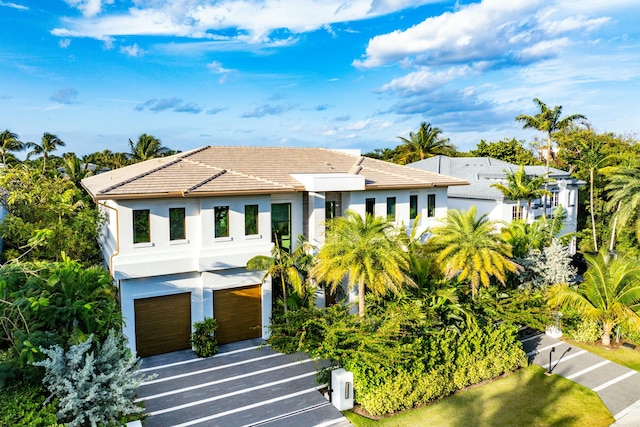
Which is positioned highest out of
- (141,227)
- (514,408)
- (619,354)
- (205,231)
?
(141,227)

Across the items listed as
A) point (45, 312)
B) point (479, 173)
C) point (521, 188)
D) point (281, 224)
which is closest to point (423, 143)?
point (479, 173)

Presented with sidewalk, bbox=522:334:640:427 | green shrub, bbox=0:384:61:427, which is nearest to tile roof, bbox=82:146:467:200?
green shrub, bbox=0:384:61:427

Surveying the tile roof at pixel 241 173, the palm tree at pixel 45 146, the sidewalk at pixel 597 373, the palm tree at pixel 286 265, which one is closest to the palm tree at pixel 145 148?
the palm tree at pixel 45 146

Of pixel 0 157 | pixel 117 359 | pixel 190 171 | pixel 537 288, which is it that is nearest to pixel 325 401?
pixel 117 359

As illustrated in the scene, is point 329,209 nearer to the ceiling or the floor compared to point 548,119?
nearer to the floor

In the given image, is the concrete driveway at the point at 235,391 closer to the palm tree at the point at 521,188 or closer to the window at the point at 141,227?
the window at the point at 141,227

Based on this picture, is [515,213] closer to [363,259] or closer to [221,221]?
[363,259]

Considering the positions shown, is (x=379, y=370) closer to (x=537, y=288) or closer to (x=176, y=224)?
(x=176, y=224)

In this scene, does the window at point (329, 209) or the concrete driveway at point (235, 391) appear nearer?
the concrete driveway at point (235, 391)
